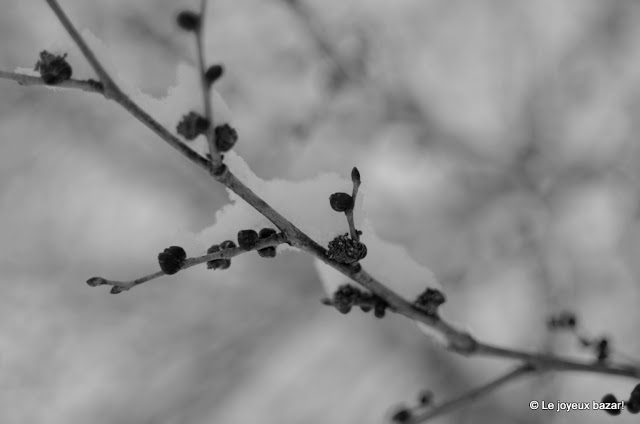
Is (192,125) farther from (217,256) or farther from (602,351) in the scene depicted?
(602,351)

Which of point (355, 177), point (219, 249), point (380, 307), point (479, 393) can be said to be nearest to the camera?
point (355, 177)

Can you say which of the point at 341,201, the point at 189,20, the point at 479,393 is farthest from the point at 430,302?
the point at 189,20

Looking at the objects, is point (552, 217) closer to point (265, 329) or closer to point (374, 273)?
point (265, 329)

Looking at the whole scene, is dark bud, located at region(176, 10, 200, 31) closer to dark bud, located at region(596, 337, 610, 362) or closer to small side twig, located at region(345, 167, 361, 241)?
small side twig, located at region(345, 167, 361, 241)

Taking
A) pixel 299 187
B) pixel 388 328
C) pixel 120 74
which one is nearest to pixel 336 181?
pixel 299 187

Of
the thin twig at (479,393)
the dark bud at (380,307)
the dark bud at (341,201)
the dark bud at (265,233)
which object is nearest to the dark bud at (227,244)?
the dark bud at (265,233)

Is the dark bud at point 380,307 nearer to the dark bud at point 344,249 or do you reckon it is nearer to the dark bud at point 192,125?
the dark bud at point 344,249
